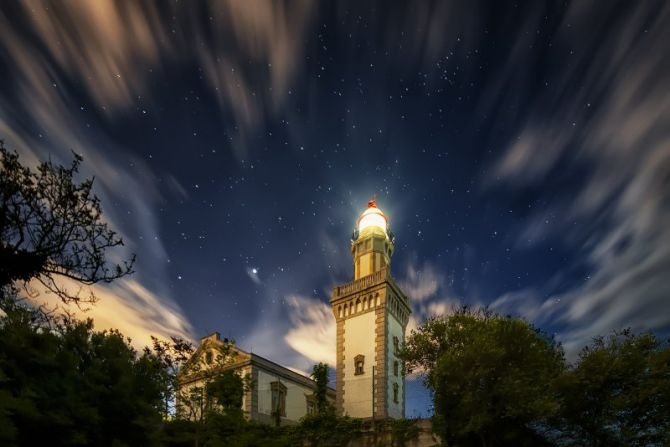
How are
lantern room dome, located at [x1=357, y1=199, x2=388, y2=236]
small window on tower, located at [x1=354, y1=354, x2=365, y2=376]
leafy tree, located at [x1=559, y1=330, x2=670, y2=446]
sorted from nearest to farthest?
leafy tree, located at [x1=559, y1=330, x2=670, y2=446], small window on tower, located at [x1=354, y1=354, x2=365, y2=376], lantern room dome, located at [x1=357, y1=199, x2=388, y2=236]

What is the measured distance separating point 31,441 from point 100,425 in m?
2.06

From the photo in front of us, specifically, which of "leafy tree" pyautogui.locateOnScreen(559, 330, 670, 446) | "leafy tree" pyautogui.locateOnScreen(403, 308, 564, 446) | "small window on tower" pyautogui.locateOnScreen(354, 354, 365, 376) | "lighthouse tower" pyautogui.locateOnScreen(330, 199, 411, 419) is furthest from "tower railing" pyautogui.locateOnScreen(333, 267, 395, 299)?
"leafy tree" pyautogui.locateOnScreen(559, 330, 670, 446)

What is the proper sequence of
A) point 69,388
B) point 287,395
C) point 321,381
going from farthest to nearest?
point 287,395 < point 321,381 < point 69,388

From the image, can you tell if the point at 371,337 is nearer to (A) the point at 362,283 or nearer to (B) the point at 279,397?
(A) the point at 362,283

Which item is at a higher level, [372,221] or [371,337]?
[372,221]

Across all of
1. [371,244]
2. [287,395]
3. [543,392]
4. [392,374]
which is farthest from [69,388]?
[371,244]

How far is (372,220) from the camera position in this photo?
38.2 meters

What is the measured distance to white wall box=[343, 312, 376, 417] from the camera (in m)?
28.5

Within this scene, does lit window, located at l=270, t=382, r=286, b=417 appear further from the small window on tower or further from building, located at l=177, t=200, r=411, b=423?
the small window on tower

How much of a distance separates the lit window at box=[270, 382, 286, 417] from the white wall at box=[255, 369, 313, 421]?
0.35 meters

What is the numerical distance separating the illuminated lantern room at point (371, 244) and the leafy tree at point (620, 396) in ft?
61.4

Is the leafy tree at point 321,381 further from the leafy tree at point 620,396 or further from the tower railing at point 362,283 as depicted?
the leafy tree at point 620,396

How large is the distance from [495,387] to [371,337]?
14.0 metres

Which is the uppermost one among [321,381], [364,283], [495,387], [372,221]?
[372,221]
